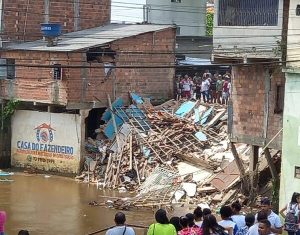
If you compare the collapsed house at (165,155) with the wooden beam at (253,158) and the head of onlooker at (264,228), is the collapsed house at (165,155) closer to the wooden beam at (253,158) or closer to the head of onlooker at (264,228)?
the wooden beam at (253,158)

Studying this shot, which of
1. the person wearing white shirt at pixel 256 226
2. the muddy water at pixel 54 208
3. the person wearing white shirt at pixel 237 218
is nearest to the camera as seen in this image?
the person wearing white shirt at pixel 256 226

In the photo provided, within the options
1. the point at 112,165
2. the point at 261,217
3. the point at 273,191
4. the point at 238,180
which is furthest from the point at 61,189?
the point at 261,217

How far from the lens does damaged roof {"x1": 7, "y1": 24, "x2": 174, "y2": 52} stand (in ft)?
91.9

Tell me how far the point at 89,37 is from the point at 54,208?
10113 millimetres

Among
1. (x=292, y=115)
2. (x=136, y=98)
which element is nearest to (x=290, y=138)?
(x=292, y=115)

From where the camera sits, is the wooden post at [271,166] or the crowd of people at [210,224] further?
the wooden post at [271,166]

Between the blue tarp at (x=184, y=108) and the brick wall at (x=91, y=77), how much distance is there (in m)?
2.25

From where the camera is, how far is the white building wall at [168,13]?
41.8 metres

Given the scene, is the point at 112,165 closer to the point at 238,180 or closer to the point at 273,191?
the point at 238,180

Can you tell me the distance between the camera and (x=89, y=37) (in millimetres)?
29734

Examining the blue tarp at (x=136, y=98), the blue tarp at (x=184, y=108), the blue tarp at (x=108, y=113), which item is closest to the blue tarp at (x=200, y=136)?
the blue tarp at (x=184, y=108)

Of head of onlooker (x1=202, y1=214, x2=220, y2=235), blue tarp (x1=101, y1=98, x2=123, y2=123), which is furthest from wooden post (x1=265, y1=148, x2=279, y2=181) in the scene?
head of onlooker (x1=202, y1=214, x2=220, y2=235)

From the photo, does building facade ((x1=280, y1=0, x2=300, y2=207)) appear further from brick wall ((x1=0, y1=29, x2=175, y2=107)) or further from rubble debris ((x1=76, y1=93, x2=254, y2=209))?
brick wall ((x1=0, y1=29, x2=175, y2=107))

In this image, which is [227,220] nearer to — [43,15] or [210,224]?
[210,224]
